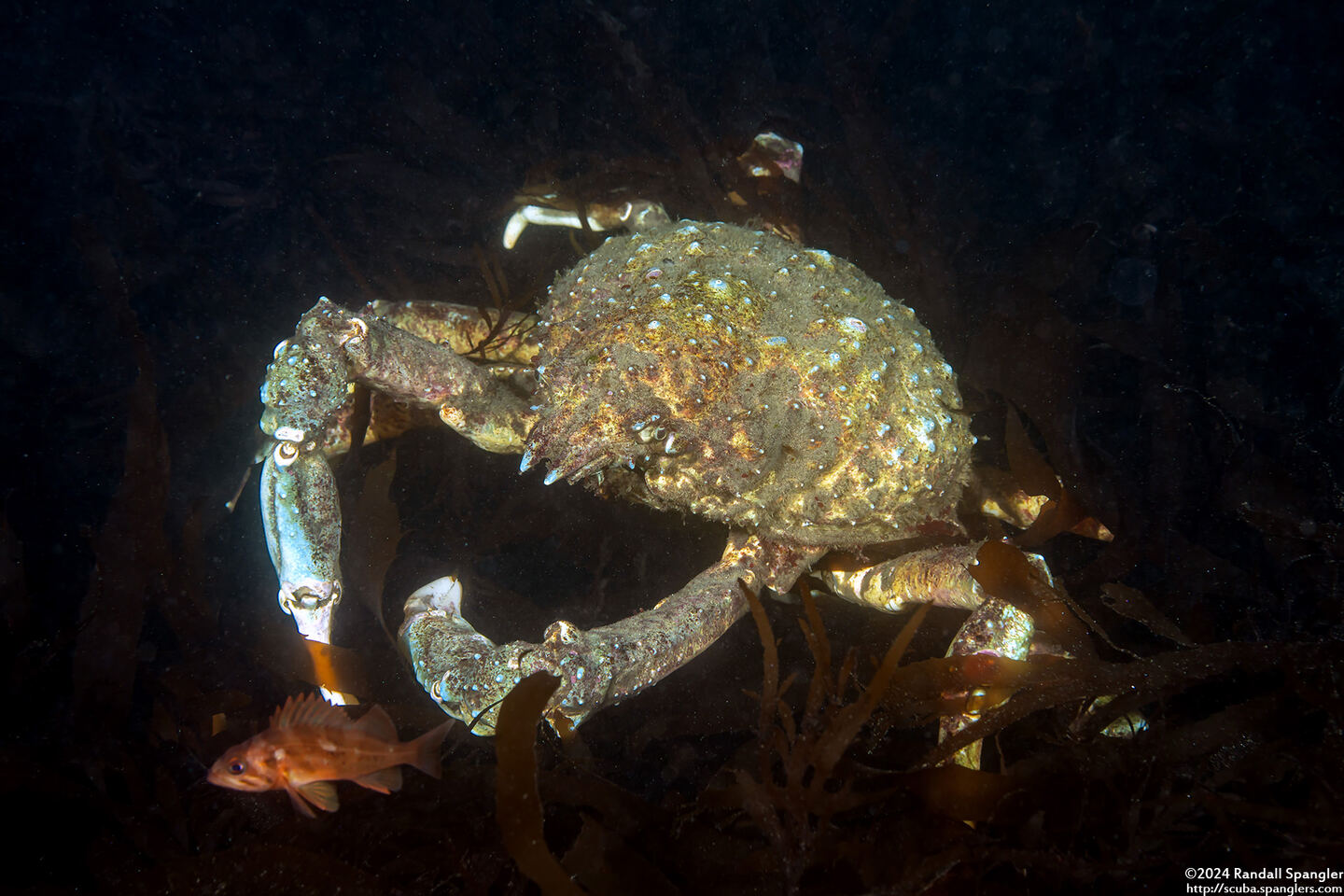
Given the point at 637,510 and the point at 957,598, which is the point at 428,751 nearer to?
the point at 637,510

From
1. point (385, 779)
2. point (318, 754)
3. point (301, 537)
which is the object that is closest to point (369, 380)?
point (301, 537)

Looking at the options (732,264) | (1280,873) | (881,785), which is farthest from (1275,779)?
(732,264)

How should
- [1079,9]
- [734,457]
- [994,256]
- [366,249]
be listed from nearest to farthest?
1. [734,457]
2. [994,256]
3. [1079,9]
4. [366,249]

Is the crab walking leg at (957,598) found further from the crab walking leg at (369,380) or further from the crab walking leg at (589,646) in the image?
the crab walking leg at (369,380)

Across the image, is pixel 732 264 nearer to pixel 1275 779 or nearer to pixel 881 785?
pixel 881 785

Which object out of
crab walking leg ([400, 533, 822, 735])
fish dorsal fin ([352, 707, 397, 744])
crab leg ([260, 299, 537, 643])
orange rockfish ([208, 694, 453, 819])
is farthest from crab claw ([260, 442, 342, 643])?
fish dorsal fin ([352, 707, 397, 744])

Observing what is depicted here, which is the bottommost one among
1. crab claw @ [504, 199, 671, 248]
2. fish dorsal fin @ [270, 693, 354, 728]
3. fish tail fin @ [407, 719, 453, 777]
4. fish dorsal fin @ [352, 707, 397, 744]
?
fish tail fin @ [407, 719, 453, 777]

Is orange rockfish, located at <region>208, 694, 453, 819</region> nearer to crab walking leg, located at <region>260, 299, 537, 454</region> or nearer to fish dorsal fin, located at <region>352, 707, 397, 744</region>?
fish dorsal fin, located at <region>352, 707, 397, 744</region>
